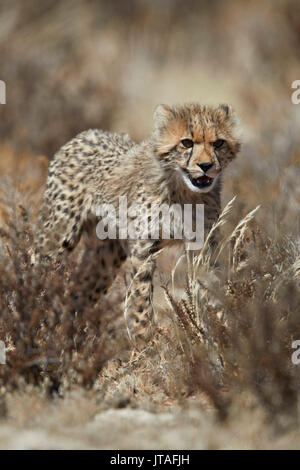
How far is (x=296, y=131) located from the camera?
906 cm

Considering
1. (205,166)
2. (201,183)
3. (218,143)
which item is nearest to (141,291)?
(201,183)

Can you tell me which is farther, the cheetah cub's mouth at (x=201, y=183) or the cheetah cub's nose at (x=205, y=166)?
the cheetah cub's mouth at (x=201, y=183)

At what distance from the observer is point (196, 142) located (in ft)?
16.5

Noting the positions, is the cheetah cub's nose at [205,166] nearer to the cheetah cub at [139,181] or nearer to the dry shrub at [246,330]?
the cheetah cub at [139,181]

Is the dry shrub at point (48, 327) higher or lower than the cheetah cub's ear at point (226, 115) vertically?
lower

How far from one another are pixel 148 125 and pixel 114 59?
178 cm

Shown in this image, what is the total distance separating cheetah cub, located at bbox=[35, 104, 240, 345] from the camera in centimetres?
506

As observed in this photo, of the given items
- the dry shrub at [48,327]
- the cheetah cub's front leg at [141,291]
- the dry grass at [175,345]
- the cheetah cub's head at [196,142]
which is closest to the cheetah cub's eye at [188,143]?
the cheetah cub's head at [196,142]

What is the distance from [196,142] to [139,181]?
2.30 ft

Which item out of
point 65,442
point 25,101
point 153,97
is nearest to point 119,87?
point 153,97

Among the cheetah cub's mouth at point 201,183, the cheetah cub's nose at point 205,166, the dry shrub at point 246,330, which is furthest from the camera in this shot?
the cheetah cub's mouth at point 201,183

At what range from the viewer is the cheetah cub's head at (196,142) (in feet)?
16.3

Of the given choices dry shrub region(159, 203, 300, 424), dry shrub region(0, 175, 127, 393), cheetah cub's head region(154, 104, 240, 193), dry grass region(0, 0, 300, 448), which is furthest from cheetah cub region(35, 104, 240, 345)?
dry shrub region(159, 203, 300, 424)

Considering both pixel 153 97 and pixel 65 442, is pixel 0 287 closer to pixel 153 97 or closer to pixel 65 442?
pixel 65 442
